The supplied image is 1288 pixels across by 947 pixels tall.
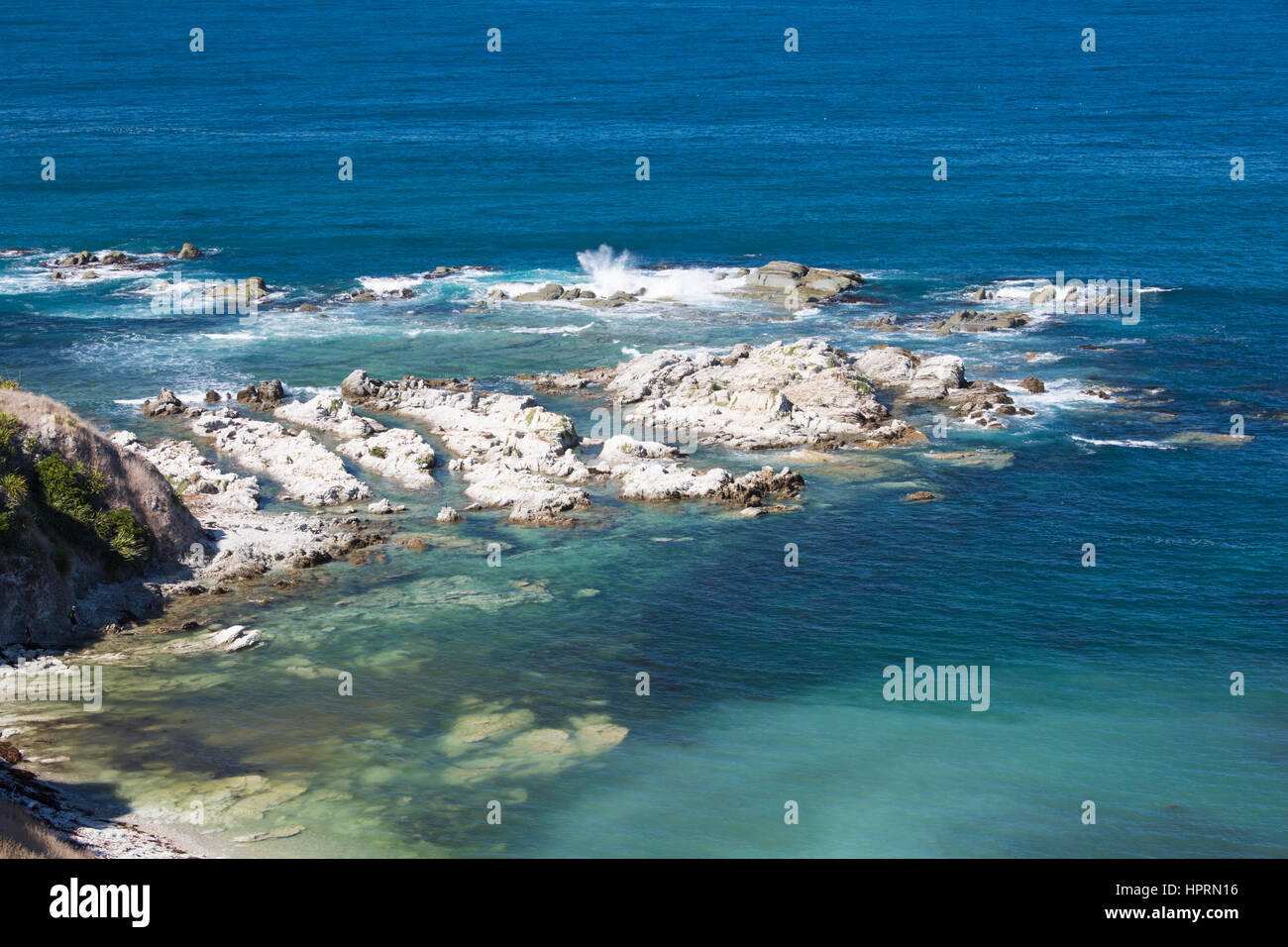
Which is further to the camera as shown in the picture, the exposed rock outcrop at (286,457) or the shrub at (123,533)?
the exposed rock outcrop at (286,457)

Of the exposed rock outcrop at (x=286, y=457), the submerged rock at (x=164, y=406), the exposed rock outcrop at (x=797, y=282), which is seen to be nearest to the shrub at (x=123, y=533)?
the exposed rock outcrop at (x=286, y=457)

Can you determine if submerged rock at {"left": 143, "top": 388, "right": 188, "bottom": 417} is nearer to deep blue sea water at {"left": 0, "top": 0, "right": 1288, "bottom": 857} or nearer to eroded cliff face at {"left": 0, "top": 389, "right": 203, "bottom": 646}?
deep blue sea water at {"left": 0, "top": 0, "right": 1288, "bottom": 857}

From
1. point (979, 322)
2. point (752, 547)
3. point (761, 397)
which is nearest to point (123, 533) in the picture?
point (752, 547)

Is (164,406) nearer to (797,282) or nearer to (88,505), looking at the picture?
(88,505)

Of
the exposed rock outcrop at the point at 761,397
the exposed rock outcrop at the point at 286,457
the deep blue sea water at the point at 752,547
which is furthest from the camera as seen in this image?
the exposed rock outcrop at the point at 761,397

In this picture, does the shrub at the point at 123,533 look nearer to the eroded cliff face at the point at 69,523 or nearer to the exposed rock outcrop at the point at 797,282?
the eroded cliff face at the point at 69,523

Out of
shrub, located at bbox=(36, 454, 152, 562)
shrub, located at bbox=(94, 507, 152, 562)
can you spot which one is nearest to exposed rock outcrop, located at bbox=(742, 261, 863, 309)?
shrub, located at bbox=(94, 507, 152, 562)

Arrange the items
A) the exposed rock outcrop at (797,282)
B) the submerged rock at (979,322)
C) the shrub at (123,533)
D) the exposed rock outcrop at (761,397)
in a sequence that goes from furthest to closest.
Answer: the exposed rock outcrop at (797,282)
the submerged rock at (979,322)
the exposed rock outcrop at (761,397)
the shrub at (123,533)

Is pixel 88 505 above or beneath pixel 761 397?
beneath
